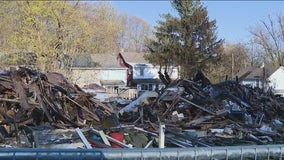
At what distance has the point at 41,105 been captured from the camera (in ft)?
36.5

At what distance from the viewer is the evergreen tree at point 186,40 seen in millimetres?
43000

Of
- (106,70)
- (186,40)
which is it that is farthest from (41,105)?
(106,70)

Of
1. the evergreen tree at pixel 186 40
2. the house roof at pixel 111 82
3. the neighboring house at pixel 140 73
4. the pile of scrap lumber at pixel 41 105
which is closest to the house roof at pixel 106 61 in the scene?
the house roof at pixel 111 82

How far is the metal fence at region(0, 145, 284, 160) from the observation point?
1875 mm

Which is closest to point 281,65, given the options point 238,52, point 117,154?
point 238,52

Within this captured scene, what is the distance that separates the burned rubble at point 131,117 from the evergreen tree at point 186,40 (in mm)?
26956

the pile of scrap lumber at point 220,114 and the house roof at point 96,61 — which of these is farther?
the house roof at point 96,61

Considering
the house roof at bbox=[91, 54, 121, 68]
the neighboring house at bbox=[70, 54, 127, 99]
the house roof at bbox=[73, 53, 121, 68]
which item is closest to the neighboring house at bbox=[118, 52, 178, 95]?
the neighboring house at bbox=[70, 54, 127, 99]

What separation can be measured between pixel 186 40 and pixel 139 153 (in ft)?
139

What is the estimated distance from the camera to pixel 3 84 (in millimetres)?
11648

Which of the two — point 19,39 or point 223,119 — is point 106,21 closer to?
point 19,39

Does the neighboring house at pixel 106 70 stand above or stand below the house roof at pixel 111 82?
above

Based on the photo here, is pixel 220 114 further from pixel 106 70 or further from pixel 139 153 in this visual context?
pixel 106 70

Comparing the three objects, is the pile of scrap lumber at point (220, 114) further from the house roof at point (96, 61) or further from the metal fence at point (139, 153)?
the house roof at point (96, 61)
